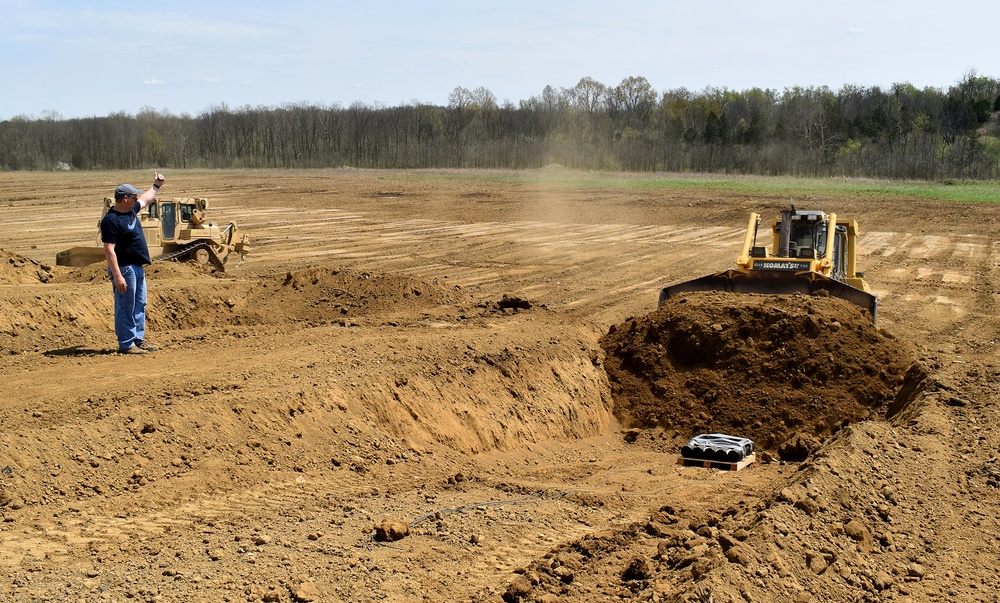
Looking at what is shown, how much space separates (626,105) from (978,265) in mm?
49964

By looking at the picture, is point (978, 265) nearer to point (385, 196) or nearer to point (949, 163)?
point (385, 196)

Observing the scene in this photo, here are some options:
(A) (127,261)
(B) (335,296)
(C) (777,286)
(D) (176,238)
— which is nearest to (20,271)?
(D) (176,238)

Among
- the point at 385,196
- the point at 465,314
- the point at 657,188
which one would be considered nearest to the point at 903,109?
the point at 657,188

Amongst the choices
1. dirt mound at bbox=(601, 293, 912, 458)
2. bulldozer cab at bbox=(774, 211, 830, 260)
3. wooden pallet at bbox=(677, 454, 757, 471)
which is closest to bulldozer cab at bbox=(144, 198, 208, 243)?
dirt mound at bbox=(601, 293, 912, 458)

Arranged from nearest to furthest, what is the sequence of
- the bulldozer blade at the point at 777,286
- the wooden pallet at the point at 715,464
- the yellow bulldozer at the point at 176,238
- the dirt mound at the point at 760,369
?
1. the wooden pallet at the point at 715,464
2. the dirt mound at the point at 760,369
3. the bulldozer blade at the point at 777,286
4. the yellow bulldozer at the point at 176,238

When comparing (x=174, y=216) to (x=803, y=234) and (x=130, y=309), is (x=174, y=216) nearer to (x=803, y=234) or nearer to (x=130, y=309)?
(x=130, y=309)

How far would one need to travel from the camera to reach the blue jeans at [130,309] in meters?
10.3

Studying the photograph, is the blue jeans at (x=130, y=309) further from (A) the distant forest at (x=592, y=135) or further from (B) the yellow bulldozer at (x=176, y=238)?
(A) the distant forest at (x=592, y=135)

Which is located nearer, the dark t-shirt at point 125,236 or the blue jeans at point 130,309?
the dark t-shirt at point 125,236

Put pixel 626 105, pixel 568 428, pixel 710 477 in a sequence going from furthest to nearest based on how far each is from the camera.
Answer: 1. pixel 626 105
2. pixel 568 428
3. pixel 710 477

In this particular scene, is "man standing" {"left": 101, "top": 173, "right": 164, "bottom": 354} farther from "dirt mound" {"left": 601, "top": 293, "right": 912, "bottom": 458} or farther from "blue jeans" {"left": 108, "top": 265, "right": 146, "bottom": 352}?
"dirt mound" {"left": 601, "top": 293, "right": 912, "bottom": 458}

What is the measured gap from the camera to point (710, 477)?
913cm

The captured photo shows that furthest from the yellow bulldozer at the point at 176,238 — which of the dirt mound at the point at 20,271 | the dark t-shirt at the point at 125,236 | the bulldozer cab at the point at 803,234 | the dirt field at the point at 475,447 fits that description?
the bulldozer cab at the point at 803,234

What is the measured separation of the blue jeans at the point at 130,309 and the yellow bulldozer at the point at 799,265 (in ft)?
23.9
